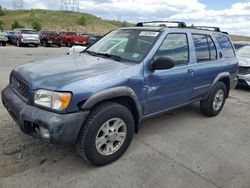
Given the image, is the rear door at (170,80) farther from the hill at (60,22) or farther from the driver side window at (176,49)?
the hill at (60,22)

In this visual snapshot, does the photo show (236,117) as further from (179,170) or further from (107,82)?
(107,82)

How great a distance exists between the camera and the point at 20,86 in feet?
10.7

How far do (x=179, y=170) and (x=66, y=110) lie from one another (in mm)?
1632

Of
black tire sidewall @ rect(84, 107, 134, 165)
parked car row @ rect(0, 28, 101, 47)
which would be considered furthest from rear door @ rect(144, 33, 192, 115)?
parked car row @ rect(0, 28, 101, 47)

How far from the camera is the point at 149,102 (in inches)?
144

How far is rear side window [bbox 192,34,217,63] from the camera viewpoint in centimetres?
451

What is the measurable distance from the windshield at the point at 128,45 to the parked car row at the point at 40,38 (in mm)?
18519

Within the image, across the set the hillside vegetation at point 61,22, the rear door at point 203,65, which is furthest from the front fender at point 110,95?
the hillside vegetation at point 61,22

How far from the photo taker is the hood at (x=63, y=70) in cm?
290

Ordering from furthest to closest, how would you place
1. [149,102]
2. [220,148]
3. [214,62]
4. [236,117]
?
[236,117]
[214,62]
[220,148]
[149,102]

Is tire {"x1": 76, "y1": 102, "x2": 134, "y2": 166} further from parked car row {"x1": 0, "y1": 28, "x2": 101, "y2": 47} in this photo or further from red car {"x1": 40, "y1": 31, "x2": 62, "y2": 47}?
red car {"x1": 40, "y1": 31, "x2": 62, "y2": 47}

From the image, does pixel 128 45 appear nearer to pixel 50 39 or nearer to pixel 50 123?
pixel 50 123

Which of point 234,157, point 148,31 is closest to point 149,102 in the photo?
point 148,31

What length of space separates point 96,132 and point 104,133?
192 mm
